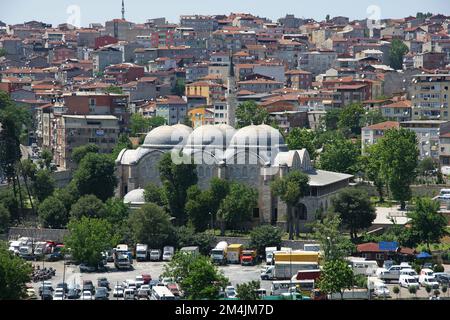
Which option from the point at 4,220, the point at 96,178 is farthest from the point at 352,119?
the point at 4,220

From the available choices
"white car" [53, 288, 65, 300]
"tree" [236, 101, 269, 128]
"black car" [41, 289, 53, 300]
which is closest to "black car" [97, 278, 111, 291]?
"white car" [53, 288, 65, 300]

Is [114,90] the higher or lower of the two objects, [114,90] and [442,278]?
the higher

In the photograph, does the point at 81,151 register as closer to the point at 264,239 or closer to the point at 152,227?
the point at 152,227

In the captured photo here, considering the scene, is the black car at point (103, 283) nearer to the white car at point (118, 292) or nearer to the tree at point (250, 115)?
the white car at point (118, 292)

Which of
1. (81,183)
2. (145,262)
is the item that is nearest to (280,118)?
(81,183)

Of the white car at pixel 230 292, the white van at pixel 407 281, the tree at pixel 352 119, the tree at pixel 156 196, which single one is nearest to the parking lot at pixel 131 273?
the white car at pixel 230 292
